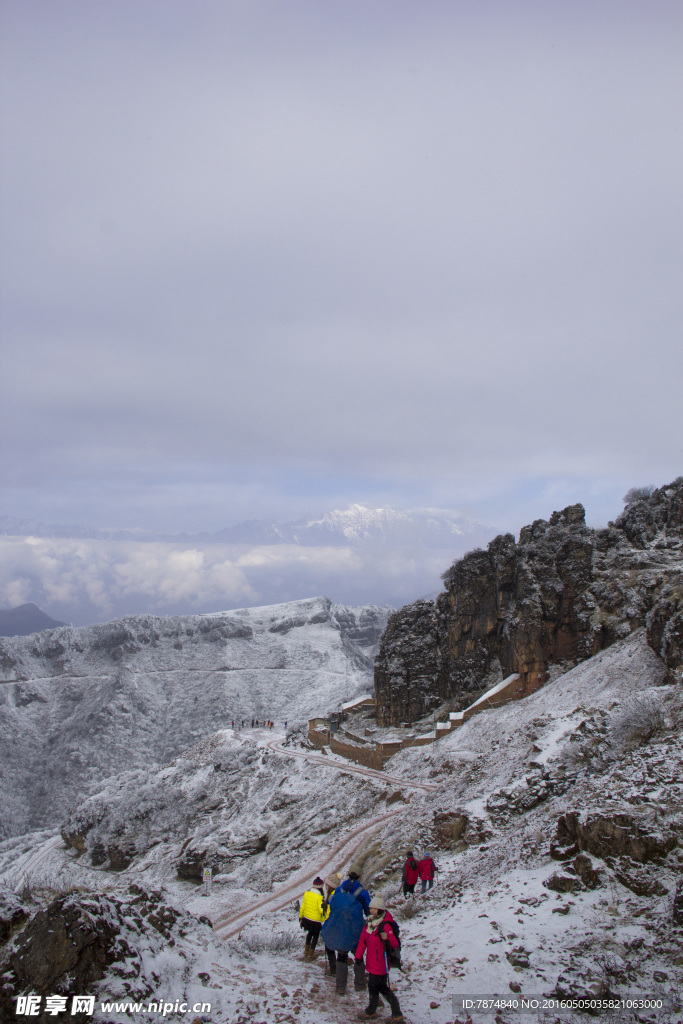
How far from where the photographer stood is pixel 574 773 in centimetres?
1686

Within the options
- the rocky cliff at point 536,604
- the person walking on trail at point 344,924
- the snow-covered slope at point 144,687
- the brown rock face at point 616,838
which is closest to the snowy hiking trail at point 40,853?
the snow-covered slope at point 144,687

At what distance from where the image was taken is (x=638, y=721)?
16750 mm

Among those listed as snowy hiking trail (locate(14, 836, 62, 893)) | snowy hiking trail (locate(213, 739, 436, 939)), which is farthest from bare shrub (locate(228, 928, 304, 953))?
snowy hiking trail (locate(14, 836, 62, 893))

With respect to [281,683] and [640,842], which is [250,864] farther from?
[281,683]

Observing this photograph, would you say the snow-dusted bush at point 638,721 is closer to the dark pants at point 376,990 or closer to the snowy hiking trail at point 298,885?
the dark pants at point 376,990

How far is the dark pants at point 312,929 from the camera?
10547 mm

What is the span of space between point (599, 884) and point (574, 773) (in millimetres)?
6803

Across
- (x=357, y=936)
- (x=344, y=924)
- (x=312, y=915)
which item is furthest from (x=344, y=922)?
(x=312, y=915)

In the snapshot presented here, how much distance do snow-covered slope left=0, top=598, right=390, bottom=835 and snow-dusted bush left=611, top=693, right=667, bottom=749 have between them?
256 feet

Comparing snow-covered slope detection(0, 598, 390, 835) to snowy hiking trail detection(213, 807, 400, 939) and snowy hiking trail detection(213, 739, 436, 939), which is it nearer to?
snowy hiking trail detection(213, 739, 436, 939)

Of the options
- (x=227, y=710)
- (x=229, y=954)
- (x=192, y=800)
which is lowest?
(x=227, y=710)

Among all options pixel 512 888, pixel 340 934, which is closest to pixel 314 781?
pixel 512 888

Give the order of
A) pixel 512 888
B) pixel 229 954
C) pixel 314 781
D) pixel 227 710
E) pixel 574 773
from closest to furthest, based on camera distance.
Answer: pixel 229 954 → pixel 512 888 → pixel 574 773 → pixel 314 781 → pixel 227 710

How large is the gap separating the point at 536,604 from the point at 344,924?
35.1 metres
